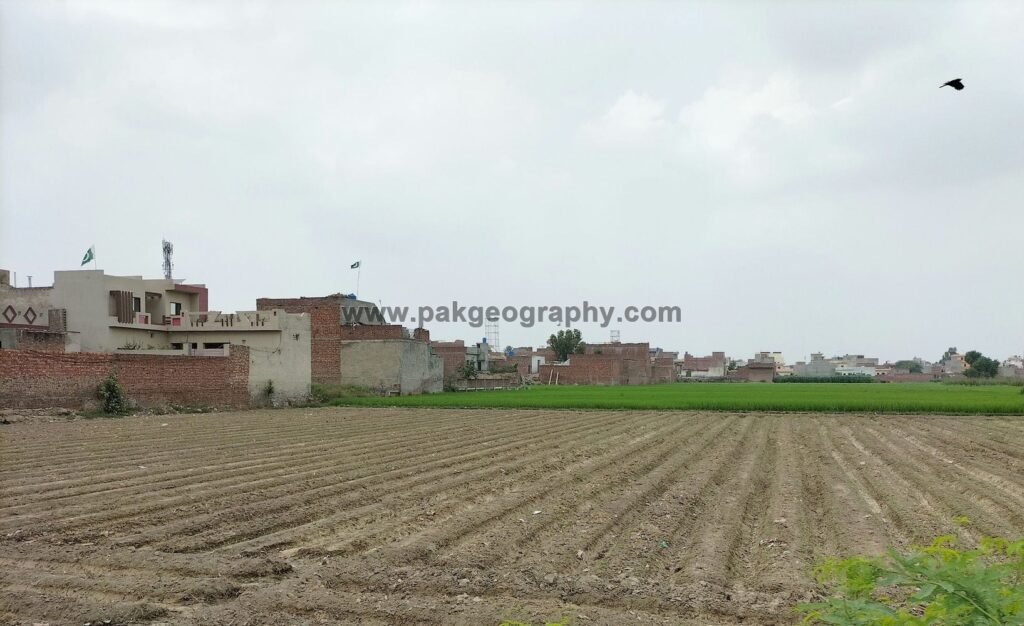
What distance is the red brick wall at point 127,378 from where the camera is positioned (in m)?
25.5

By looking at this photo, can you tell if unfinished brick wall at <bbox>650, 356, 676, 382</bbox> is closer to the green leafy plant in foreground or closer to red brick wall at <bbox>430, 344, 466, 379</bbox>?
red brick wall at <bbox>430, 344, 466, 379</bbox>

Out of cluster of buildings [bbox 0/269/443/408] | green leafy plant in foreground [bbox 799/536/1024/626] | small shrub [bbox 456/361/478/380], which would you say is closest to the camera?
green leafy plant in foreground [bbox 799/536/1024/626]

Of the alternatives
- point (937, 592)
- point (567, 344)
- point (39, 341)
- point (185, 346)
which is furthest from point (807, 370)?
point (937, 592)

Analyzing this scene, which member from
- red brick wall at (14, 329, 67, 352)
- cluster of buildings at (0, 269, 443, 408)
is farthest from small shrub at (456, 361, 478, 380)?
red brick wall at (14, 329, 67, 352)

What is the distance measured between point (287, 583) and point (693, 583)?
3.61 meters

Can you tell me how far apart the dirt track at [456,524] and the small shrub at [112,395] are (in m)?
9.83

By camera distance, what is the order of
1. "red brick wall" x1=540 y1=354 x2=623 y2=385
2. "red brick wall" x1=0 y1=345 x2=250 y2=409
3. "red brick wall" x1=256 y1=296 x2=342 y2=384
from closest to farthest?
"red brick wall" x1=0 y1=345 x2=250 y2=409
"red brick wall" x1=256 y1=296 x2=342 y2=384
"red brick wall" x1=540 y1=354 x2=623 y2=385

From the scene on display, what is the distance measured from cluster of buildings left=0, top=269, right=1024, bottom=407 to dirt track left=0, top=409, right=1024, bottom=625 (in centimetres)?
959

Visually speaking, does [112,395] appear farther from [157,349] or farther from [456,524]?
[456,524]

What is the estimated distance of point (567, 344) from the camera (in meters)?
113

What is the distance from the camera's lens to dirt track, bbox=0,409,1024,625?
20.1 ft

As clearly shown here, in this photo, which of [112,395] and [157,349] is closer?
[112,395]

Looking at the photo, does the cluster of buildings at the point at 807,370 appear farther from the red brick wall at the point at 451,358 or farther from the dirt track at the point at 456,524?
the dirt track at the point at 456,524

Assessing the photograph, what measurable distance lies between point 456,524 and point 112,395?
2450 centimetres
